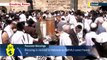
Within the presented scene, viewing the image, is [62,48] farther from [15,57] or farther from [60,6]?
[60,6]

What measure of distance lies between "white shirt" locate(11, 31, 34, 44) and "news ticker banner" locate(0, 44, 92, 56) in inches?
61.1

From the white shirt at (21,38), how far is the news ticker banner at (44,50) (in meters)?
1.55

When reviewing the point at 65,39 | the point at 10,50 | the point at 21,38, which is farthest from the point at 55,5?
the point at 10,50

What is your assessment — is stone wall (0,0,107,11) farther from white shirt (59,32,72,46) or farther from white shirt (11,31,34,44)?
white shirt (11,31,34,44)

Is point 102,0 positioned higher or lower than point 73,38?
lower

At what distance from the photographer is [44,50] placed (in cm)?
570

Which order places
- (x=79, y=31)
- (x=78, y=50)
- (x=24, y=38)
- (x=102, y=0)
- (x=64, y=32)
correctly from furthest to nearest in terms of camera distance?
(x=102, y=0) < (x=79, y=31) < (x=64, y=32) < (x=24, y=38) < (x=78, y=50)

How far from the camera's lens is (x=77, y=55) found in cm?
576

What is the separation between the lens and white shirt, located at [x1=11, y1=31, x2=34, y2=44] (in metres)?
7.41

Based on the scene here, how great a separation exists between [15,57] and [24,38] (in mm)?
1913

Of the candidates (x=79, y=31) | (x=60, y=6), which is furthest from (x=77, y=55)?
(x=60, y=6)

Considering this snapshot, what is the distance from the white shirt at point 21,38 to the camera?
24.3ft

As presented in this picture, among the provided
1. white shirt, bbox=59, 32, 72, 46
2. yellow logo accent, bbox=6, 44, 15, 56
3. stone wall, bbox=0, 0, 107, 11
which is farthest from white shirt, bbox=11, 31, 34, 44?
stone wall, bbox=0, 0, 107, 11

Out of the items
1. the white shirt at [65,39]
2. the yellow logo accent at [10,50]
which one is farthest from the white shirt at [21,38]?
the yellow logo accent at [10,50]
